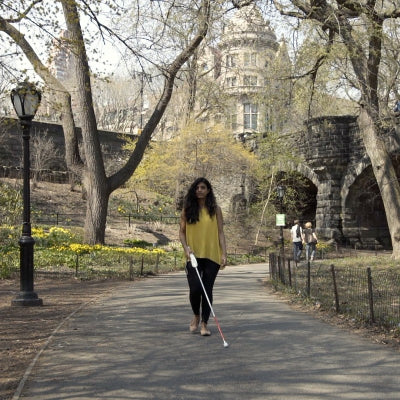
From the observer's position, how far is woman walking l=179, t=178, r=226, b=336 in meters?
6.73

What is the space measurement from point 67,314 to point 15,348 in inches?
96.1

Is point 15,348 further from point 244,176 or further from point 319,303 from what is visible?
point 244,176

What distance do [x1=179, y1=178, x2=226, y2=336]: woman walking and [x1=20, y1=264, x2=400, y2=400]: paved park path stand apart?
542 millimetres

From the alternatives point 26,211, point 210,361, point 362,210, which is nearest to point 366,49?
point 26,211

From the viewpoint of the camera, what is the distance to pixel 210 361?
220 inches

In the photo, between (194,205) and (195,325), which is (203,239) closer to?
(194,205)

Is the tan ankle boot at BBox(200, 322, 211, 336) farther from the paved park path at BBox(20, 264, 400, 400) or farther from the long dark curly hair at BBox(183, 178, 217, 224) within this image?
the long dark curly hair at BBox(183, 178, 217, 224)

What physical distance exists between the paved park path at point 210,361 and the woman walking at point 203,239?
1.78ft

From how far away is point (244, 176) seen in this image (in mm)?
34969

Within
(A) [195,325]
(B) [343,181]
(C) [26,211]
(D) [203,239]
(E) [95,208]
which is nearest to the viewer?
(D) [203,239]

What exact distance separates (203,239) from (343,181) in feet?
86.3

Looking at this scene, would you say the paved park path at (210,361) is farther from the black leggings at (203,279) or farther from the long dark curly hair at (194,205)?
the long dark curly hair at (194,205)

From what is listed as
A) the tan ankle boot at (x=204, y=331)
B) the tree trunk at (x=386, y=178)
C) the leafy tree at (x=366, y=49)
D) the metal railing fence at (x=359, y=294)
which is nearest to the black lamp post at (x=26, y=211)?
the tan ankle boot at (x=204, y=331)

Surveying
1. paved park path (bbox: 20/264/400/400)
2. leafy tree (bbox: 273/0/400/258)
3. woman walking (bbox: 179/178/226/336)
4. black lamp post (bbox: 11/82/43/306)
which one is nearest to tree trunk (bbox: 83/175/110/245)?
leafy tree (bbox: 273/0/400/258)
